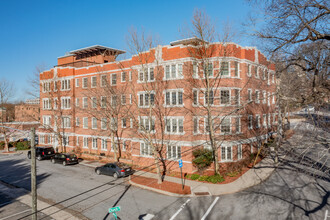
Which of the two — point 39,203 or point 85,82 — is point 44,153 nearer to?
point 85,82

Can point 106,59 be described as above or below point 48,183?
above

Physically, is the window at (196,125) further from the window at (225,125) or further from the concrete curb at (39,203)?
the concrete curb at (39,203)

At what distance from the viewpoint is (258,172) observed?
2216cm

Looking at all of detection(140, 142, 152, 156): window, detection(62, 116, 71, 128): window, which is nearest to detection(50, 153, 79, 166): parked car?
detection(62, 116, 71, 128): window

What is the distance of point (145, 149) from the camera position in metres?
26.0

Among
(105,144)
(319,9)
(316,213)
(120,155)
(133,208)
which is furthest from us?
(105,144)

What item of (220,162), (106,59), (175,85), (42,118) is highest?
(106,59)

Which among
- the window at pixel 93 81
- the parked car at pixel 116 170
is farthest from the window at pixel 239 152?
the window at pixel 93 81

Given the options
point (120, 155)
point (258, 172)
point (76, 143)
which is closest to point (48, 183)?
point (120, 155)

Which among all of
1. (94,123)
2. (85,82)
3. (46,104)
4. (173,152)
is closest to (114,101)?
(94,123)

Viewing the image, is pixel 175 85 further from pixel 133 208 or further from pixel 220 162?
pixel 133 208

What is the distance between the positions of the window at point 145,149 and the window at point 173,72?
27.3 feet

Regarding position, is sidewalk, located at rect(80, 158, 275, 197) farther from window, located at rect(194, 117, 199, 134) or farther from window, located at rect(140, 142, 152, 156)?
window, located at rect(194, 117, 199, 134)

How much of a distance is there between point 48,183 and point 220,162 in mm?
17922
